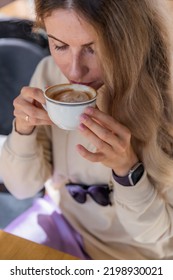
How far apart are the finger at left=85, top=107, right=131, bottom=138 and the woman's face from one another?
0.16 metres

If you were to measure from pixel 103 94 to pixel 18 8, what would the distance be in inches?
44.5

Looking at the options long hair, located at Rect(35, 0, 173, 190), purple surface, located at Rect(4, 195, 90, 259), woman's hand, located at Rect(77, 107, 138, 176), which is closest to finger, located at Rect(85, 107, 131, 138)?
woman's hand, located at Rect(77, 107, 138, 176)

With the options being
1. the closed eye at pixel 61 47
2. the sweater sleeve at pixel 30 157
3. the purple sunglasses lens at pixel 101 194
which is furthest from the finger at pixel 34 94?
the purple sunglasses lens at pixel 101 194

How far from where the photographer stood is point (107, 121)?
85cm

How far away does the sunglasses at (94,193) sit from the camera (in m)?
1.19

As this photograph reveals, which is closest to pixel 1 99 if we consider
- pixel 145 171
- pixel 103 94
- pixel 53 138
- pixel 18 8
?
pixel 53 138

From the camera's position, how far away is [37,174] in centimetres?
132

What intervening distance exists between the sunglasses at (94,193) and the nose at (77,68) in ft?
1.29

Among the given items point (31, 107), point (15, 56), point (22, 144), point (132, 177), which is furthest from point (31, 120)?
point (15, 56)

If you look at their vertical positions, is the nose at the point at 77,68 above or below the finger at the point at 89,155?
above

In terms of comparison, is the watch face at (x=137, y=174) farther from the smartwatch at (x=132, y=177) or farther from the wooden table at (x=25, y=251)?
the wooden table at (x=25, y=251)

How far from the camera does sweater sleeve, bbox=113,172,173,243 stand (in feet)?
3.41

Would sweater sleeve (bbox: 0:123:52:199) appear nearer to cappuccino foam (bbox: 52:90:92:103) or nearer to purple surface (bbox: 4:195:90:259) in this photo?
purple surface (bbox: 4:195:90:259)

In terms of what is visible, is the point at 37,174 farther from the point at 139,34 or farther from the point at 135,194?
the point at 139,34
